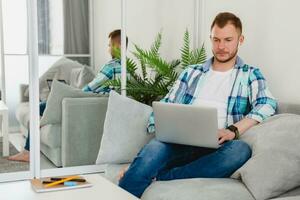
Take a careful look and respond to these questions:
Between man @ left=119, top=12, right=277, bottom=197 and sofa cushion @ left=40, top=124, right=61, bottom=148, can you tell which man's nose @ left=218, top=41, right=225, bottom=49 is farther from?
sofa cushion @ left=40, top=124, right=61, bottom=148

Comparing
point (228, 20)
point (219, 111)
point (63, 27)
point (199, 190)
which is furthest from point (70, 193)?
point (63, 27)

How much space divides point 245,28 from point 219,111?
0.84m

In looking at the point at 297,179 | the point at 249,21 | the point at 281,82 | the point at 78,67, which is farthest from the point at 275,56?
the point at 78,67

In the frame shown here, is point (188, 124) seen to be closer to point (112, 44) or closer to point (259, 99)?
point (259, 99)

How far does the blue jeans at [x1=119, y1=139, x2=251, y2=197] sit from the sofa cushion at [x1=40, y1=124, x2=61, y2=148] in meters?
1.36

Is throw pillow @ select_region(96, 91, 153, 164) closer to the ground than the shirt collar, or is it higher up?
closer to the ground

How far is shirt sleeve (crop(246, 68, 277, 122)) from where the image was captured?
8.17ft

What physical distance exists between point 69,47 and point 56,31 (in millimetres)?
160

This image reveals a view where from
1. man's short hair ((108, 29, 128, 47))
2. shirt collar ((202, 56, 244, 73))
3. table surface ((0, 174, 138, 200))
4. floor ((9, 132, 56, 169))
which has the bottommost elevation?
floor ((9, 132, 56, 169))

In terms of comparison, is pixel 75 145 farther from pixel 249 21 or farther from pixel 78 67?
pixel 249 21

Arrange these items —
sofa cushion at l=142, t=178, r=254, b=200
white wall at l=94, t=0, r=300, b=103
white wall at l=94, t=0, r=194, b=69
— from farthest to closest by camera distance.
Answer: white wall at l=94, t=0, r=194, b=69
white wall at l=94, t=0, r=300, b=103
sofa cushion at l=142, t=178, r=254, b=200

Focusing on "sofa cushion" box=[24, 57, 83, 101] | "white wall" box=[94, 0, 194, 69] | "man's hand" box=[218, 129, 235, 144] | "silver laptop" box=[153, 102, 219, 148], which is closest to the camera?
"silver laptop" box=[153, 102, 219, 148]

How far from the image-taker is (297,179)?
2035mm

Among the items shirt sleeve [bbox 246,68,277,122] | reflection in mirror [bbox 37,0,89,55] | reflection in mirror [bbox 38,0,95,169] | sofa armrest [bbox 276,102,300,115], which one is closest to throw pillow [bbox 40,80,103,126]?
reflection in mirror [bbox 38,0,95,169]
